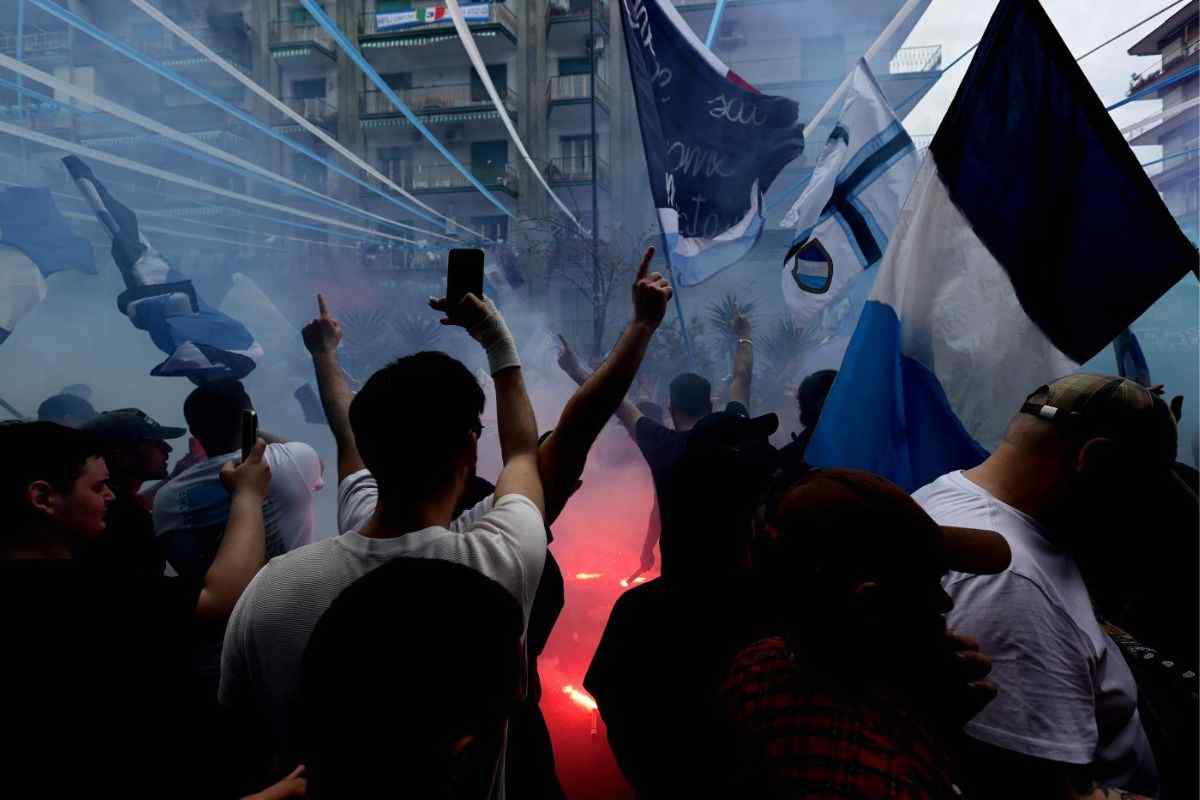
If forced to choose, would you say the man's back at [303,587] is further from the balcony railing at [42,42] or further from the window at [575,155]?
the window at [575,155]

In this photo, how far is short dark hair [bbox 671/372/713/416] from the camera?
13.9ft

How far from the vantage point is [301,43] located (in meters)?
26.4

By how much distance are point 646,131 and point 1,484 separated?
147 inches

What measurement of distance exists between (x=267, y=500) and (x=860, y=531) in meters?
2.12

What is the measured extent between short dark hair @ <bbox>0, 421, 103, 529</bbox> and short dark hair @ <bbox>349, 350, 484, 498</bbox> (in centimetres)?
90

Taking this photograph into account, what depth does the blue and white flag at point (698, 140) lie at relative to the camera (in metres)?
4.52

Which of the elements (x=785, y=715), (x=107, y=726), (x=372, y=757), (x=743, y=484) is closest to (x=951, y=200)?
(x=743, y=484)

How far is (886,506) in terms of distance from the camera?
1199 millimetres

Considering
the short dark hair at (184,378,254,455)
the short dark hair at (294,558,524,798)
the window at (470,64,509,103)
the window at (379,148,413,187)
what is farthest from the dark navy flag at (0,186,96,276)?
the window at (470,64,509,103)

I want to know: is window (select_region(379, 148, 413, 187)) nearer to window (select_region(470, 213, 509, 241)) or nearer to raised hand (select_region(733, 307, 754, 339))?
window (select_region(470, 213, 509, 241))

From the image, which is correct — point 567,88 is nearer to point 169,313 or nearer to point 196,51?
point 196,51

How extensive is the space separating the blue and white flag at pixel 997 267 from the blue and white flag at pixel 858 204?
115cm

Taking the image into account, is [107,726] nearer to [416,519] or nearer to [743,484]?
[416,519]

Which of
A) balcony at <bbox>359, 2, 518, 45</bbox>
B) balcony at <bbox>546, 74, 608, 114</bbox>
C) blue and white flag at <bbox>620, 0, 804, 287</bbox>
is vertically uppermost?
balcony at <bbox>359, 2, 518, 45</bbox>
